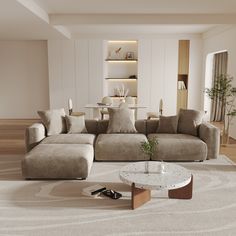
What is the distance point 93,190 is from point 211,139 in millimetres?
2284

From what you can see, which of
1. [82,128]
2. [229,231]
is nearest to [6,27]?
[82,128]

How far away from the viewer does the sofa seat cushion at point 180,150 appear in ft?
15.3

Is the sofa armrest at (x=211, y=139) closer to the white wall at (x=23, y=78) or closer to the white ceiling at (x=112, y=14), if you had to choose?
the white ceiling at (x=112, y=14)

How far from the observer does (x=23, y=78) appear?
30.2 feet

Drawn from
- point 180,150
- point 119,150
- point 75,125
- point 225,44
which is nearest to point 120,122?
point 119,150

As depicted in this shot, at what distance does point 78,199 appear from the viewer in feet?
11.0

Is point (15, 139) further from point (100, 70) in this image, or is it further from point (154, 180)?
point (154, 180)

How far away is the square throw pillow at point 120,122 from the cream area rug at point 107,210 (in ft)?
4.15

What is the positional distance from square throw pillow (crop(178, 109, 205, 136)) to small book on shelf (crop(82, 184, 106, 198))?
2196mm

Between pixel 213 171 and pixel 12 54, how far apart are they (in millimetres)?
7237

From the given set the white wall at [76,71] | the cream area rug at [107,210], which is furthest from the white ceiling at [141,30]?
the cream area rug at [107,210]

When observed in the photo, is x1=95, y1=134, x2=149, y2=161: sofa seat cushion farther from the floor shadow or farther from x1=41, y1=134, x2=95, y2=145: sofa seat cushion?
A: the floor shadow

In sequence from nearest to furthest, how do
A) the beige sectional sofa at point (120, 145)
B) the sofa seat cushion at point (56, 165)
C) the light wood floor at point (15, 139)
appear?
the sofa seat cushion at point (56, 165) < the beige sectional sofa at point (120, 145) < the light wood floor at point (15, 139)

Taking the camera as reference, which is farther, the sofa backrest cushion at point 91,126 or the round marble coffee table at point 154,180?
the sofa backrest cushion at point 91,126
